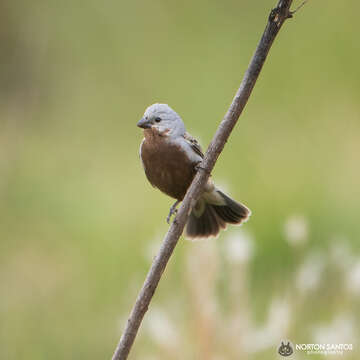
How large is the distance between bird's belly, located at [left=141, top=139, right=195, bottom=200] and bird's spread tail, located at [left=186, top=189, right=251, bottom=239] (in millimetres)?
592

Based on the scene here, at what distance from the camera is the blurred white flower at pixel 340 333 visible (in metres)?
3.01

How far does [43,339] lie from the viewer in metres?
4.93

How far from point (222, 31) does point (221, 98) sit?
1.08m

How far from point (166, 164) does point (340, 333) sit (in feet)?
3.24

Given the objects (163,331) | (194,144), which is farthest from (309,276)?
(194,144)

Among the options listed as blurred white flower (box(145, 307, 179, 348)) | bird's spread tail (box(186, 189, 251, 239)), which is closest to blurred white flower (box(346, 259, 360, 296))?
bird's spread tail (box(186, 189, 251, 239))

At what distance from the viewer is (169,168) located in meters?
2.99

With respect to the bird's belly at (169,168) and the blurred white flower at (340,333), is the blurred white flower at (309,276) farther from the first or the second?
the bird's belly at (169,168)

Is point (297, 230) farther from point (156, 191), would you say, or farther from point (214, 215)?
point (156, 191)

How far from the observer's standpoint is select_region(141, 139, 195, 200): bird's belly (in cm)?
299

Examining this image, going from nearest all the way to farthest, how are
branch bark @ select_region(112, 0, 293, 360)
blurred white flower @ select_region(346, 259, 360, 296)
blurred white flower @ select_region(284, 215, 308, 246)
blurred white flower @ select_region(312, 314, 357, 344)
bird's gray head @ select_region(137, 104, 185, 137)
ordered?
branch bark @ select_region(112, 0, 293, 360) → bird's gray head @ select_region(137, 104, 185, 137) → blurred white flower @ select_region(312, 314, 357, 344) → blurred white flower @ select_region(346, 259, 360, 296) → blurred white flower @ select_region(284, 215, 308, 246)

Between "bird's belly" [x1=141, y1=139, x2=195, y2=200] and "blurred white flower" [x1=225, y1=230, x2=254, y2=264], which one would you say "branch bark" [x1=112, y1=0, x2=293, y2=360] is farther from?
"blurred white flower" [x1=225, y1=230, x2=254, y2=264]

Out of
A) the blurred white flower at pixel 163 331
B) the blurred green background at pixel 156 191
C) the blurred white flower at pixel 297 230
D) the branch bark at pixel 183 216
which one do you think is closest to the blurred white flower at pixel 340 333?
the blurred green background at pixel 156 191

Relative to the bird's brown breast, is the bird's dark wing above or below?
above
